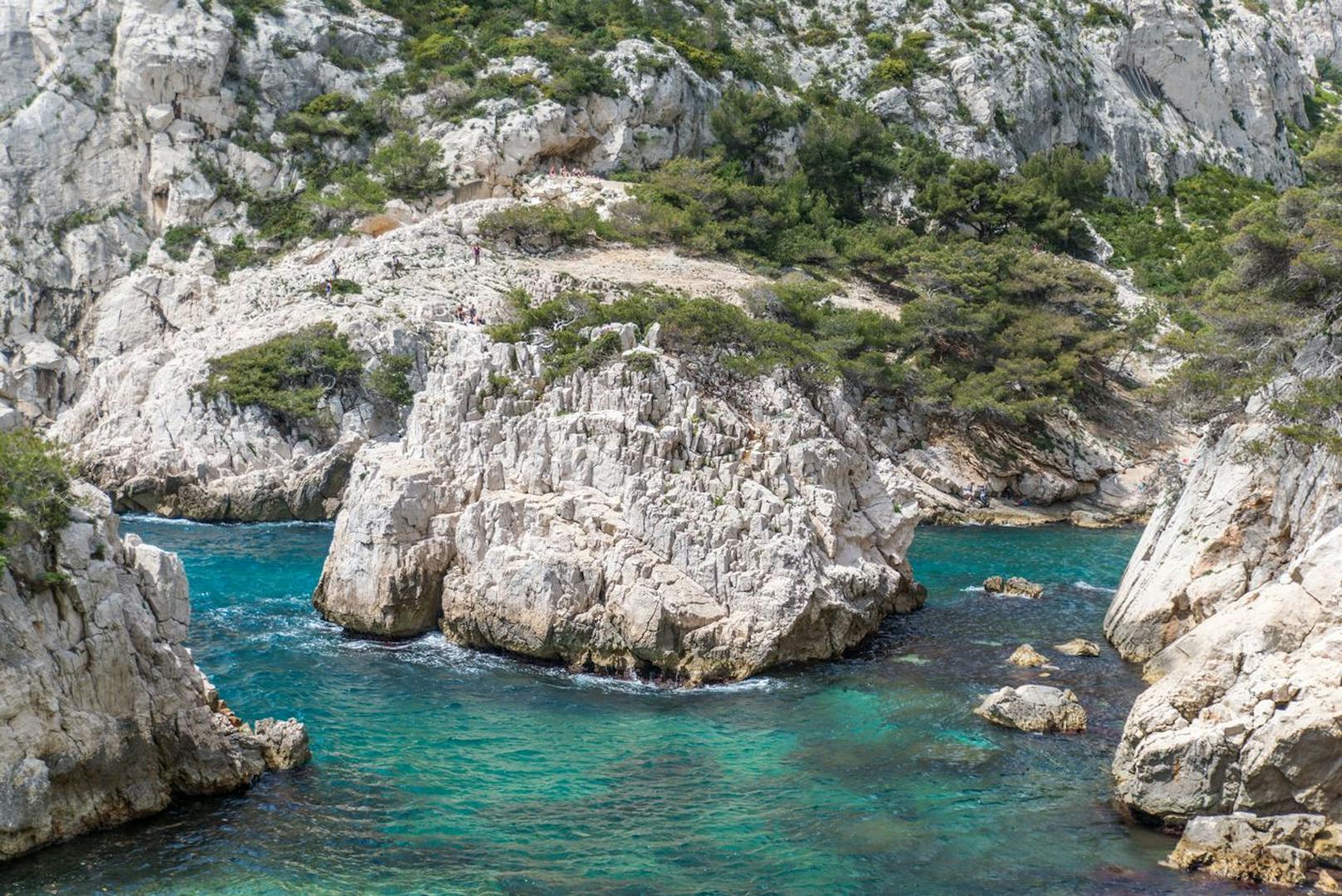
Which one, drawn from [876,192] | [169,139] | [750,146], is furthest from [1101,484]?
[169,139]

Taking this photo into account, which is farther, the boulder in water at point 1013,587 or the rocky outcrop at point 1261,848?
the boulder in water at point 1013,587

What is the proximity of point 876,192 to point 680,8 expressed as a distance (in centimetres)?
2468

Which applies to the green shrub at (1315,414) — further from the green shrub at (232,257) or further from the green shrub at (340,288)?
the green shrub at (232,257)

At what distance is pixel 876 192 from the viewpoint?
72750 millimetres

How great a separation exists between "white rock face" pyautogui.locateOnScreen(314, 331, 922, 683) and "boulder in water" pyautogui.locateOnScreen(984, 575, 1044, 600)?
427 centimetres

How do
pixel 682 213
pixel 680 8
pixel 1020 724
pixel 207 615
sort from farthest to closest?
pixel 680 8 → pixel 682 213 → pixel 207 615 → pixel 1020 724

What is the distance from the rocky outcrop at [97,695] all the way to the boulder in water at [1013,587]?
23295 millimetres

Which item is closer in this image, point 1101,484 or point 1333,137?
point 1333,137

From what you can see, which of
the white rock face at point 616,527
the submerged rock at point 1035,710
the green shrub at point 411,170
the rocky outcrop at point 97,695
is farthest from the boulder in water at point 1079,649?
the green shrub at point 411,170

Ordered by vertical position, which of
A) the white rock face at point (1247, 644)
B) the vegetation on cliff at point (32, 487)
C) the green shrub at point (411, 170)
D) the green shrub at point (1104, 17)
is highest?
the green shrub at point (1104, 17)

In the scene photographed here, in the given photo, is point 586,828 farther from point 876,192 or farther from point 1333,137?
point 876,192

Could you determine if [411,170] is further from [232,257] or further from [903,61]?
[903,61]

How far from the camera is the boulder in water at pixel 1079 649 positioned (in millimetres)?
25906

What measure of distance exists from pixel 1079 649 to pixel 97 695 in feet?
70.7
